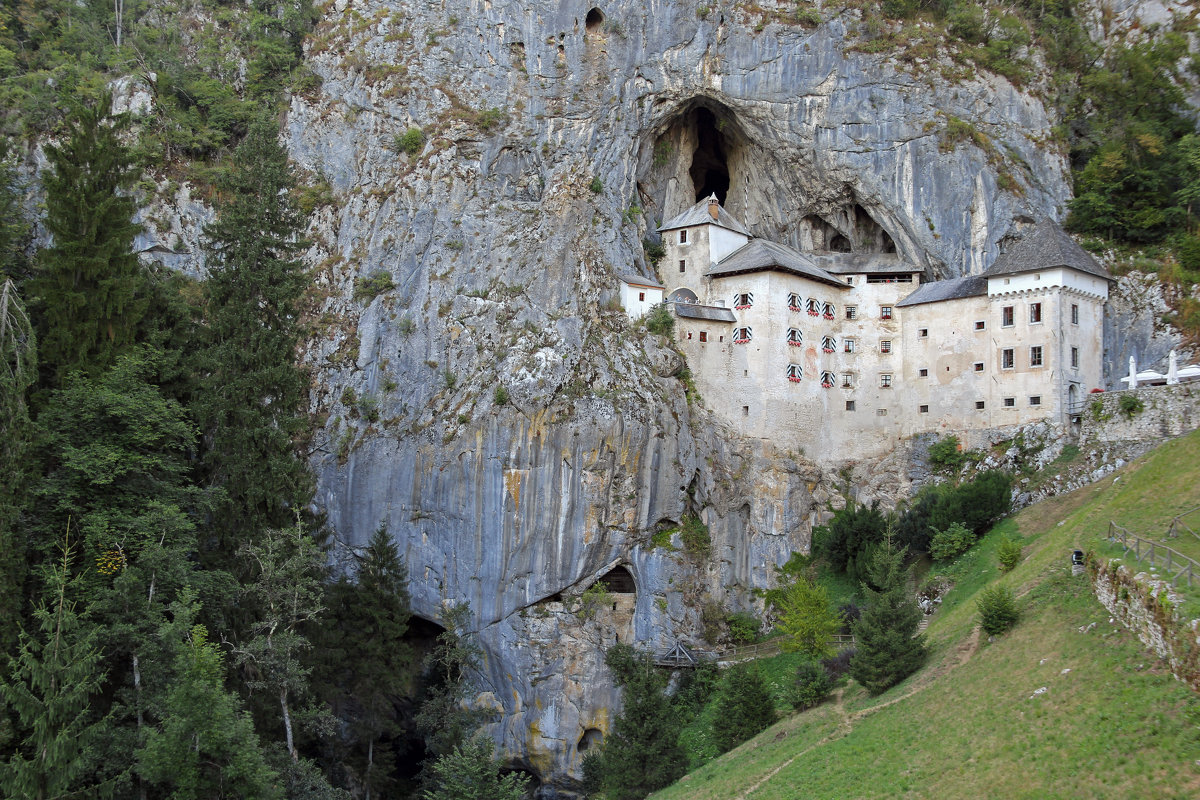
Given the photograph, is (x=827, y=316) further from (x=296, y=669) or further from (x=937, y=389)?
(x=296, y=669)

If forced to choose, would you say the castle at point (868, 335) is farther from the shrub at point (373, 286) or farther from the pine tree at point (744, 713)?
the pine tree at point (744, 713)

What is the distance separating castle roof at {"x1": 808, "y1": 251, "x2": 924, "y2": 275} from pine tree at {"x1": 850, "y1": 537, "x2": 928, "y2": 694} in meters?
25.2

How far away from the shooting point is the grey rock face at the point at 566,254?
169 ft

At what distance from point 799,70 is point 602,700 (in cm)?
3595

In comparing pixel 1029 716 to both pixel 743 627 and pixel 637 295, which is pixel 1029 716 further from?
pixel 637 295

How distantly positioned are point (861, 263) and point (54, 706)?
44.6 m

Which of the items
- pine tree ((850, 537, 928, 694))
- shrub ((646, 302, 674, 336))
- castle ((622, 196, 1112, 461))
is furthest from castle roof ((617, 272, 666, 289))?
pine tree ((850, 537, 928, 694))

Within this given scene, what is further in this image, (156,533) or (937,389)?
(937,389)

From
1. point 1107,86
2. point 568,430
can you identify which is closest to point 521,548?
point 568,430

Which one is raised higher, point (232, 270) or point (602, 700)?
point (232, 270)

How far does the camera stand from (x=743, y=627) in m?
52.8

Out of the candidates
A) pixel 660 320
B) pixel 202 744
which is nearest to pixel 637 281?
pixel 660 320

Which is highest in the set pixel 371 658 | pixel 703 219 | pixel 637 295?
pixel 703 219

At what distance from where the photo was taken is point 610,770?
136 ft
